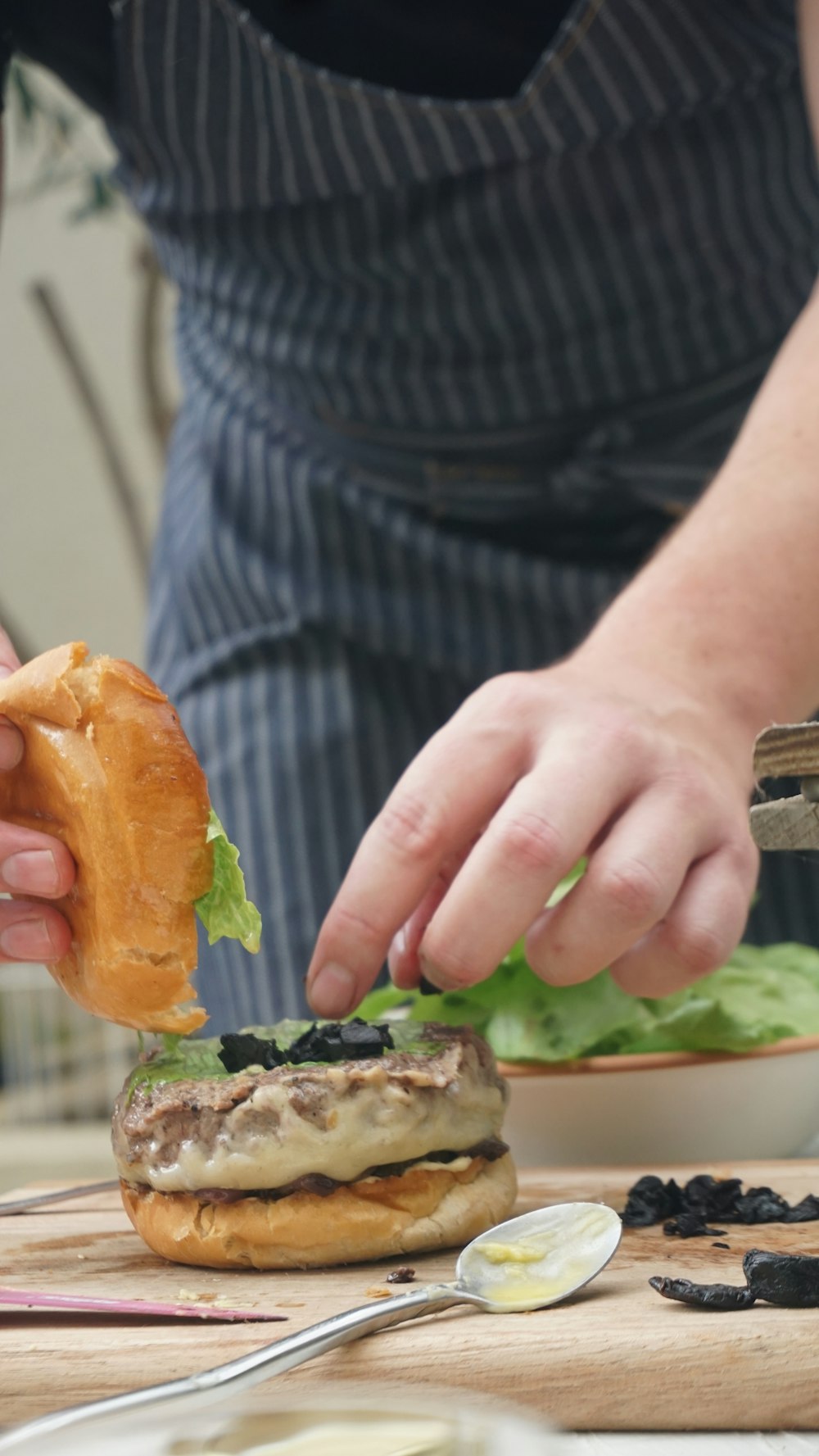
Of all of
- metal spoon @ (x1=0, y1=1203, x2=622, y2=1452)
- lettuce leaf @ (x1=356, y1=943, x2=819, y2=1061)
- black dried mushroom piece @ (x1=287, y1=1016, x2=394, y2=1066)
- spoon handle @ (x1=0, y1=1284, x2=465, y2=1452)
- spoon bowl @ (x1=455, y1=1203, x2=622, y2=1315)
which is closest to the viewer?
spoon handle @ (x1=0, y1=1284, x2=465, y2=1452)

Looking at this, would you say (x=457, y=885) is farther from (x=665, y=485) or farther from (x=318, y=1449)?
(x=665, y=485)

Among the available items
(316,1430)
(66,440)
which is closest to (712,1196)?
(316,1430)

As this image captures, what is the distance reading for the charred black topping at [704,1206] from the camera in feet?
4.74

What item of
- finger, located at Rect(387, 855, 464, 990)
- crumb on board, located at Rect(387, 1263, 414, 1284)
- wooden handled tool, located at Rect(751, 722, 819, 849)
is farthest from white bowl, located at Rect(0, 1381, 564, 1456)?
finger, located at Rect(387, 855, 464, 990)

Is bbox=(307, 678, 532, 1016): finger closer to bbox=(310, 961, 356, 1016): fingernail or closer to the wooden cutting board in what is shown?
bbox=(310, 961, 356, 1016): fingernail

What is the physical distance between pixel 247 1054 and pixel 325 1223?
0.65 feet

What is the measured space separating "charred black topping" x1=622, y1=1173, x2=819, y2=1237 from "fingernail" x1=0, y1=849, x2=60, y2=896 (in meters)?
0.68

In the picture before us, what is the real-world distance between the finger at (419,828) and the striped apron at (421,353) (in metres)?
0.98

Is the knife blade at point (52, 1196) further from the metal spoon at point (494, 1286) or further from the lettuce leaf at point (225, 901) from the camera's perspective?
the metal spoon at point (494, 1286)

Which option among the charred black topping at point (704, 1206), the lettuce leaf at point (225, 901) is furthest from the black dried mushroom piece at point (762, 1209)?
the lettuce leaf at point (225, 901)

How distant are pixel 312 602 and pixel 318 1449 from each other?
2.13m

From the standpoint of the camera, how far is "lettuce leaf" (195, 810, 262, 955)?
4.72ft

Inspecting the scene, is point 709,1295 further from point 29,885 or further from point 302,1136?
point 29,885

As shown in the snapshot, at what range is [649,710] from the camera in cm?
160
